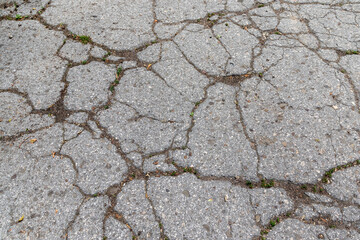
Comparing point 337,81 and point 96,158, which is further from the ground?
point 337,81

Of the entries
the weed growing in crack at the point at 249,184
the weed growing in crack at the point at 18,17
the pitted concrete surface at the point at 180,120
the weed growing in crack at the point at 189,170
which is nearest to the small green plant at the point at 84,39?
the pitted concrete surface at the point at 180,120

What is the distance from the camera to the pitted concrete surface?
84.1 inches

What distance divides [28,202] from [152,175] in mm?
976

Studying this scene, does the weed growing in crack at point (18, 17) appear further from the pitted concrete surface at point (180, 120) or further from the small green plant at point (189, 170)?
the small green plant at point (189, 170)

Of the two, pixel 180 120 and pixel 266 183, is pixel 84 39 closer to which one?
pixel 180 120

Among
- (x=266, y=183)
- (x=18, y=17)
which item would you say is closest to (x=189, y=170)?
(x=266, y=183)

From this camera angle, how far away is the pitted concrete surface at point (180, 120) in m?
2.14

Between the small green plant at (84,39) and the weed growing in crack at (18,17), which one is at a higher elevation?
the weed growing in crack at (18,17)

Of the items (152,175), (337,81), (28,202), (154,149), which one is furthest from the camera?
(337,81)

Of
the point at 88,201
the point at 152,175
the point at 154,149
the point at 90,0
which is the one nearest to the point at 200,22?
the point at 90,0

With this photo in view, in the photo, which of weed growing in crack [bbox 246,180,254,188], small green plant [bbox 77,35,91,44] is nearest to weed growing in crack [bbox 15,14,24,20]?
small green plant [bbox 77,35,91,44]

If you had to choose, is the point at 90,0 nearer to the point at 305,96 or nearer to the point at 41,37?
the point at 41,37

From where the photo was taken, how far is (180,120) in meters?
2.71

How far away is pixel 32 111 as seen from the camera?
278 centimetres
